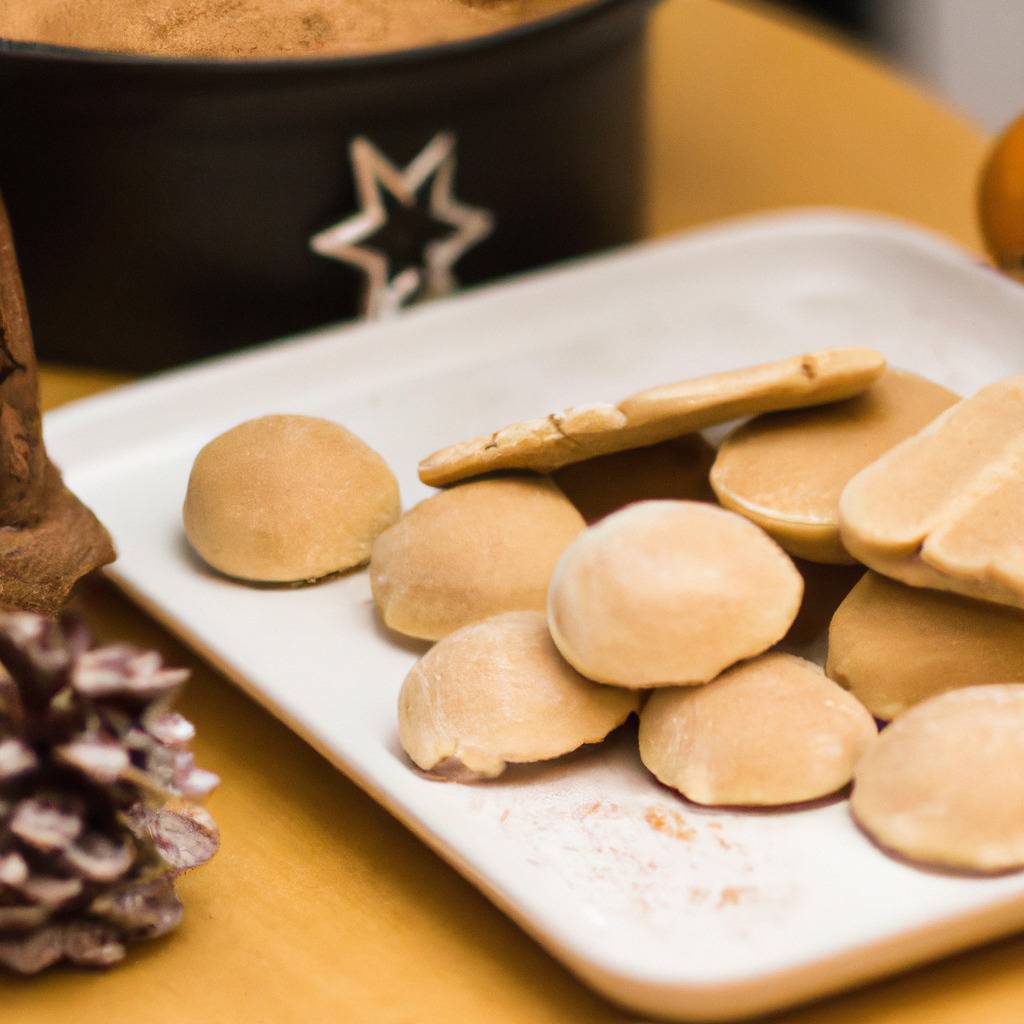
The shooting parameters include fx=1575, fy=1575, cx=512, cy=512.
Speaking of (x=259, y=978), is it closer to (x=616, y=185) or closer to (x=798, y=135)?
(x=616, y=185)

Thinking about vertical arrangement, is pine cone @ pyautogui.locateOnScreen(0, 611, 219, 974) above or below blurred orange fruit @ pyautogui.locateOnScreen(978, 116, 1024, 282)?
below

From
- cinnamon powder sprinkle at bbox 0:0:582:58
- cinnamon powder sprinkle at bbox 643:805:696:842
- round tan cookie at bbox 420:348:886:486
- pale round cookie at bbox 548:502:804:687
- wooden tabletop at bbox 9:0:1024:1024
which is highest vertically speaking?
cinnamon powder sprinkle at bbox 0:0:582:58

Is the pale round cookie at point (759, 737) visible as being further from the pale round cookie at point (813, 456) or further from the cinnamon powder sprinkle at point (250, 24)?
the cinnamon powder sprinkle at point (250, 24)

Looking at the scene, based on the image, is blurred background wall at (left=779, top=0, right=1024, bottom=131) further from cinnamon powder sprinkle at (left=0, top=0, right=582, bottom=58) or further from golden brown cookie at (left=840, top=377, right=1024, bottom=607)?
golden brown cookie at (left=840, top=377, right=1024, bottom=607)

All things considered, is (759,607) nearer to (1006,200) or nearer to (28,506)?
(28,506)

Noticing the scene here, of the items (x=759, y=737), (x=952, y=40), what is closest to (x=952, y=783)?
(x=759, y=737)

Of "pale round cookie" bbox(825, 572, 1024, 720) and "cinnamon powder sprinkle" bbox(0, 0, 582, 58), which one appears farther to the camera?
"cinnamon powder sprinkle" bbox(0, 0, 582, 58)

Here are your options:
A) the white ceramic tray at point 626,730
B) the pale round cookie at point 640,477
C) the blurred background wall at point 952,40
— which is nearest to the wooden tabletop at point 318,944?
the white ceramic tray at point 626,730

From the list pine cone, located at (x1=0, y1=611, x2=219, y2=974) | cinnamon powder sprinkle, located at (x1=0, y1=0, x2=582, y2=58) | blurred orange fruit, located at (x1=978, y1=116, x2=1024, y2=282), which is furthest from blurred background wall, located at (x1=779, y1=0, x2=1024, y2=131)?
pine cone, located at (x1=0, y1=611, x2=219, y2=974)
